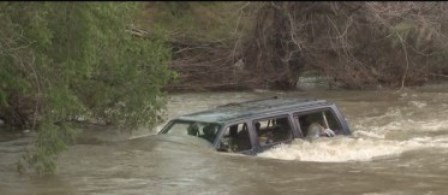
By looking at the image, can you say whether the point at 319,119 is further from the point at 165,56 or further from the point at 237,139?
the point at 165,56

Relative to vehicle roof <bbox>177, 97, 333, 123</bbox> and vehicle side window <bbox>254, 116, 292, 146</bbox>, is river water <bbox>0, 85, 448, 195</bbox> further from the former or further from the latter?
vehicle roof <bbox>177, 97, 333, 123</bbox>

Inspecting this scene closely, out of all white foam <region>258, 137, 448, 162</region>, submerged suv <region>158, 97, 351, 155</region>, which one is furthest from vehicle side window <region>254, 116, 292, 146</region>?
white foam <region>258, 137, 448, 162</region>

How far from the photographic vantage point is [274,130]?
40.7ft

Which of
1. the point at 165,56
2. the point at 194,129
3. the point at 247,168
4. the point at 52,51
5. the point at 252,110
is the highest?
the point at 52,51

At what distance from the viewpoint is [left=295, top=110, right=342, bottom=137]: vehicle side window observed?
12.6 meters

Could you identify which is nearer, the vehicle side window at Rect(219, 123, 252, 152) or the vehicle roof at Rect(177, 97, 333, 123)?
the vehicle side window at Rect(219, 123, 252, 152)

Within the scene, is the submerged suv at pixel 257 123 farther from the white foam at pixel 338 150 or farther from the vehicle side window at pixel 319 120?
the white foam at pixel 338 150

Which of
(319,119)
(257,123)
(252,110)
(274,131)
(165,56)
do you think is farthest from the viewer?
(165,56)

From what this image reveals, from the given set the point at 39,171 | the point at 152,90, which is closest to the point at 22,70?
the point at 39,171

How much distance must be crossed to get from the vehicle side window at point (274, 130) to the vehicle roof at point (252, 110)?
→ 0.17m

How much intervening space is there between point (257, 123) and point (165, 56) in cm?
484

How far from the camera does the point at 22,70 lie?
426 inches

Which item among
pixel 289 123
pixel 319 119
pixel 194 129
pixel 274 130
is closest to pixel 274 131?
pixel 274 130

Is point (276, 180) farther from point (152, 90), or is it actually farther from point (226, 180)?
point (152, 90)
